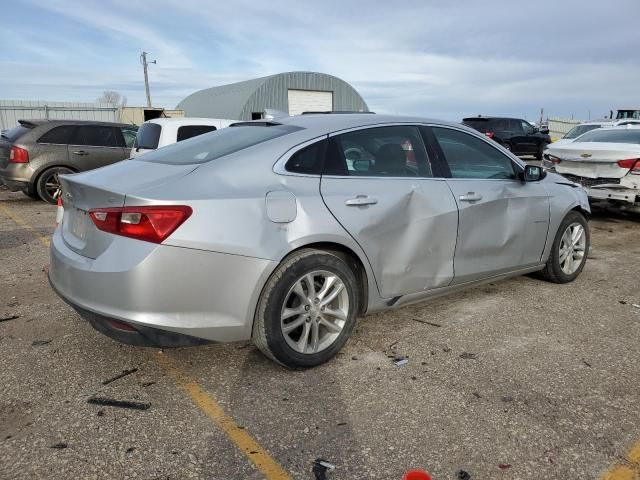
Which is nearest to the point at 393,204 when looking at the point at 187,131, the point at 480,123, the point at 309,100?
the point at 187,131

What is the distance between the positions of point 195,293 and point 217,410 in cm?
63

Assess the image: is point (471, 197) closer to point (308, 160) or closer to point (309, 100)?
point (308, 160)

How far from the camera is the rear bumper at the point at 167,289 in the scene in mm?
Answer: 2633

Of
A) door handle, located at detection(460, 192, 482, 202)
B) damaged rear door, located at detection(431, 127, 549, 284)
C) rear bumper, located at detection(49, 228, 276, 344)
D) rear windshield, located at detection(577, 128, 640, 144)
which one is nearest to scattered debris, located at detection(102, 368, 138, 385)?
rear bumper, located at detection(49, 228, 276, 344)

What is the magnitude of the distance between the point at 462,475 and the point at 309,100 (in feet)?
111

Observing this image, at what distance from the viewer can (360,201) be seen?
10.7ft

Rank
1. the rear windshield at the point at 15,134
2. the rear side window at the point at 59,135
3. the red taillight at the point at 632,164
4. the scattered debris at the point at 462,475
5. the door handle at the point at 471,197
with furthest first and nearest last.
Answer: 1. the rear side window at the point at 59,135
2. the rear windshield at the point at 15,134
3. the red taillight at the point at 632,164
4. the door handle at the point at 471,197
5. the scattered debris at the point at 462,475

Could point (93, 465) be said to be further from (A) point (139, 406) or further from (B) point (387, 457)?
(B) point (387, 457)

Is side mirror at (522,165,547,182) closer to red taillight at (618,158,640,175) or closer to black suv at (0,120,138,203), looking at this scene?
red taillight at (618,158,640,175)

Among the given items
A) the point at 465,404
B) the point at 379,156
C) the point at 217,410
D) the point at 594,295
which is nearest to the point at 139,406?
the point at 217,410

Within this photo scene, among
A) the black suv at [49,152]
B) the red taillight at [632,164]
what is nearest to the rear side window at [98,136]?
the black suv at [49,152]

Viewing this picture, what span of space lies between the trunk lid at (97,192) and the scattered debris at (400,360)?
1730mm

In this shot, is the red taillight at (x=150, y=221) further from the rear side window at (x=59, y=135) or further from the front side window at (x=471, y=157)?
the rear side window at (x=59, y=135)

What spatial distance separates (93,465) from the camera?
2318 mm
